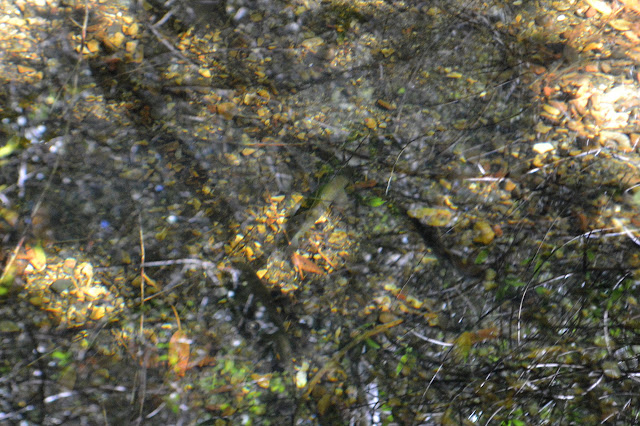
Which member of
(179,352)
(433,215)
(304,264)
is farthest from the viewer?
(433,215)

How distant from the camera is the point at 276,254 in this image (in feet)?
5.64

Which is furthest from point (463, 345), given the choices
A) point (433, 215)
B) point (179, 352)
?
point (179, 352)

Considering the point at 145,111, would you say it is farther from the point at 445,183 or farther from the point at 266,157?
the point at 445,183

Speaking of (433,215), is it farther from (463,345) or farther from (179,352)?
(179,352)

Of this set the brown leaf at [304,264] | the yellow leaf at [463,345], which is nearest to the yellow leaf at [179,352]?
the brown leaf at [304,264]

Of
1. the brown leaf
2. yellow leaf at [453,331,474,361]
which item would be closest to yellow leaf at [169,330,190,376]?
the brown leaf

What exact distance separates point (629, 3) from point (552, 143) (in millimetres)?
868

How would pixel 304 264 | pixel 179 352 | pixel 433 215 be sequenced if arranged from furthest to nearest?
pixel 433 215 → pixel 304 264 → pixel 179 352

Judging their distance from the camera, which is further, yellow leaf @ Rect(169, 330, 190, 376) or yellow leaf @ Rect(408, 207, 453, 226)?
yellow leaf @ Rect(408, 207, 453, 226)

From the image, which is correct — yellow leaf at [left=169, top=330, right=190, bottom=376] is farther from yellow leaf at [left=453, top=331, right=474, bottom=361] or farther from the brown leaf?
yellow leaf at [left=453, top=331, right=474, bottom=361]

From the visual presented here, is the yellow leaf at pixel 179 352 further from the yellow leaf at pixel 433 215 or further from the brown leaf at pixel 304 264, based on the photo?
the yellow leaf at pixel 433 215

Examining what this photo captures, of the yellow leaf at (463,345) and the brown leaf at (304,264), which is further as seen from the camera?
the brown leaf at (304,264)

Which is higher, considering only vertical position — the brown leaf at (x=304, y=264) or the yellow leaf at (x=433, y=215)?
the yellow leaf at (x=433, y=215)

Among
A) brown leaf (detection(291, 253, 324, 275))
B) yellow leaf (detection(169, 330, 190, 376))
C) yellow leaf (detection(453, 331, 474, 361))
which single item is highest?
brown leaf (detection(291, 253, 324, 275))
